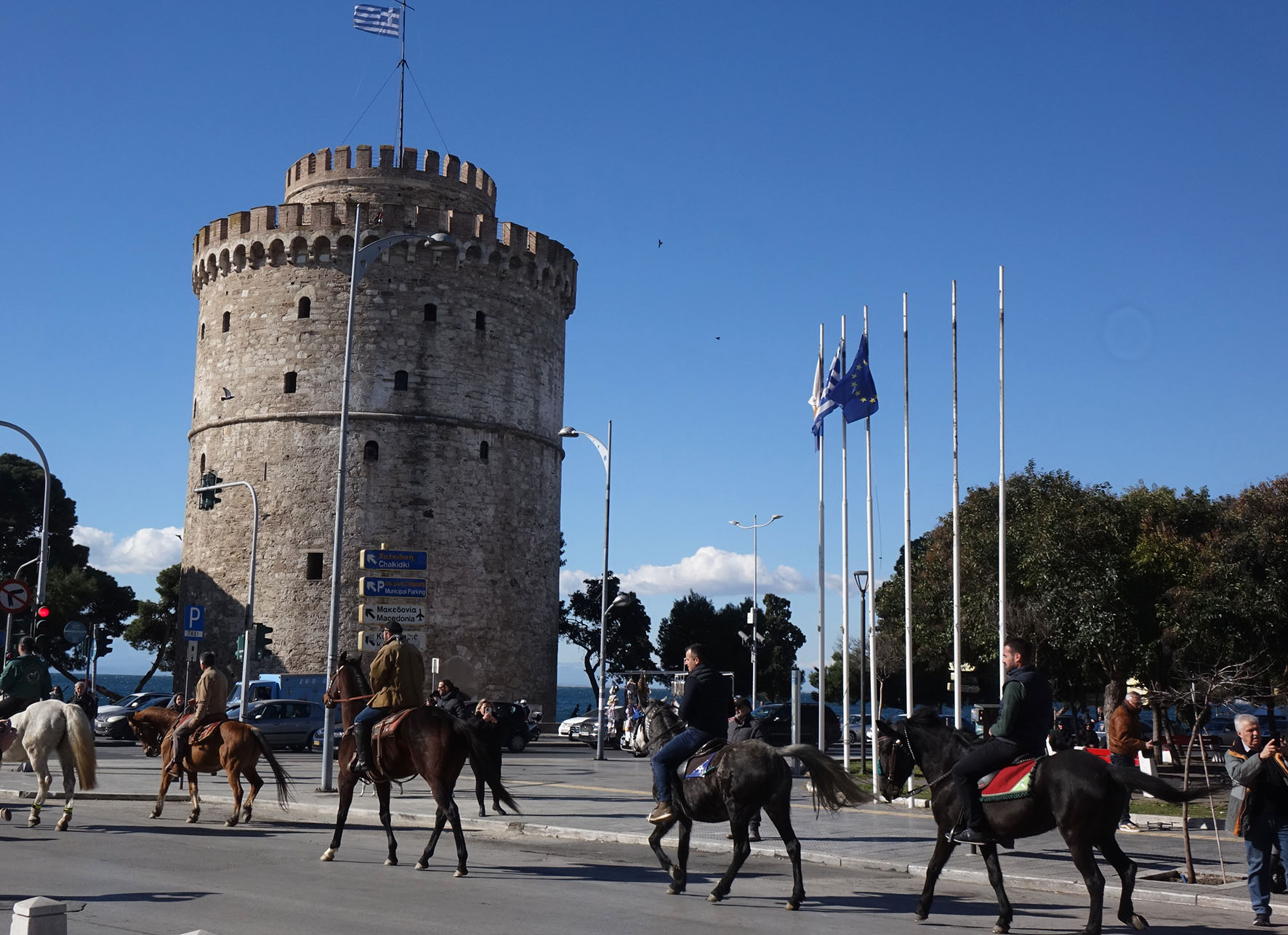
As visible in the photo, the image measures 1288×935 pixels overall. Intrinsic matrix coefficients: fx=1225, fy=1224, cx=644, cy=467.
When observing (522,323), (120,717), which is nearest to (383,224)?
(522,323)

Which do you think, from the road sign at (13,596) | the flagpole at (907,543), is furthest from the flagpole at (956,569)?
the road sign at (13,596)

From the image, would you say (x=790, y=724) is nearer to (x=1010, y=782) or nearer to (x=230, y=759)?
(x=230, y=759)

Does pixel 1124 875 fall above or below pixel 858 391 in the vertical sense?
below

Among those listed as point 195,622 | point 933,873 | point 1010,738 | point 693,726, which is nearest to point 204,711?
point 693,726

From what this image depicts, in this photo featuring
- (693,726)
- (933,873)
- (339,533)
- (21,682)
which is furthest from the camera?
(339,533)

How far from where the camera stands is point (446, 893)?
373 inches

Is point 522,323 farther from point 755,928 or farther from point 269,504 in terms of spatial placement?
point 755,928

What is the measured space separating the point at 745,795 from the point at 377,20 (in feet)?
127

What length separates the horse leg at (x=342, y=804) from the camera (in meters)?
11.3

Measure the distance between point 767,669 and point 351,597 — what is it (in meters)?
41.0

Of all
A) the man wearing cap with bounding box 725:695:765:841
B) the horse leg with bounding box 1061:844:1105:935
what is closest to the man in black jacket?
the horse leg with bounding box 1061:844:1105:935

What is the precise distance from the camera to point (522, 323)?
45781mm

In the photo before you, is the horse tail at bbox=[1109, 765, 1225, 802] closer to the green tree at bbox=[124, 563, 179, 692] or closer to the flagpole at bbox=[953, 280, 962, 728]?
the flagpole at bbox=[953, 280, 962, 728]

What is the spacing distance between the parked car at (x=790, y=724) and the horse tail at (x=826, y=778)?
22208mm
